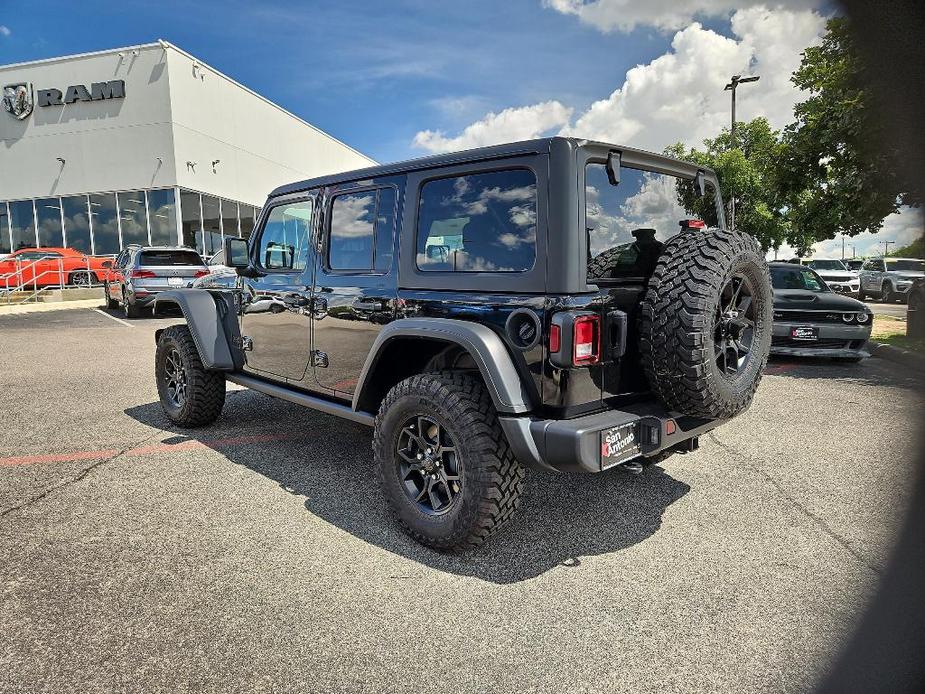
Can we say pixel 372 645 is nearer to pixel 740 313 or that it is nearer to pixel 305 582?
pixel 305 582

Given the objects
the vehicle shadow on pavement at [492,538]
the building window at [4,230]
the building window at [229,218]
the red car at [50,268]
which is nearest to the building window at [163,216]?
the red car at [50,268]

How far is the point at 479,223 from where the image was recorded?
126 inches

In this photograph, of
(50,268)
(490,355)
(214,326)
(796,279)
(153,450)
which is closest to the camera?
(490,355)

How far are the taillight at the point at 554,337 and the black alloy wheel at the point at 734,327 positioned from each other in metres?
0.79

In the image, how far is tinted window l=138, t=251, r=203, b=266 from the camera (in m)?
14.2

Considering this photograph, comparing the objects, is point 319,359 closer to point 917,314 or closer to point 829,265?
point 917,314

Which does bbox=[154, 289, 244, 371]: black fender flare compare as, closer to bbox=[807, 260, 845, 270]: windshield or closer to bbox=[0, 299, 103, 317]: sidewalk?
bbox=[0, 299, 103, 317]: sidewalk

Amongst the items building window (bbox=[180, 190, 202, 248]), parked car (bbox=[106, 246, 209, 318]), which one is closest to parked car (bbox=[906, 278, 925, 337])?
parked car (bbox=[106, 246, 209, 318])

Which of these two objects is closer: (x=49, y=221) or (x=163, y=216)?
(x=163, y=216)

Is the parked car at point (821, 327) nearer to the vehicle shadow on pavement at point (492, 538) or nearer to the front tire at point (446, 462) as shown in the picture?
the vehicle shadow on pavement at point (492, 538)

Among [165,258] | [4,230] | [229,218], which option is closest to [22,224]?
[4,230]

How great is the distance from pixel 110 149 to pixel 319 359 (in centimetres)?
2394

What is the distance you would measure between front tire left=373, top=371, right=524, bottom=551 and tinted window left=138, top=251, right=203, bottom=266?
41.4ft

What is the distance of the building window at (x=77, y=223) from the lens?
23906 millimetres
